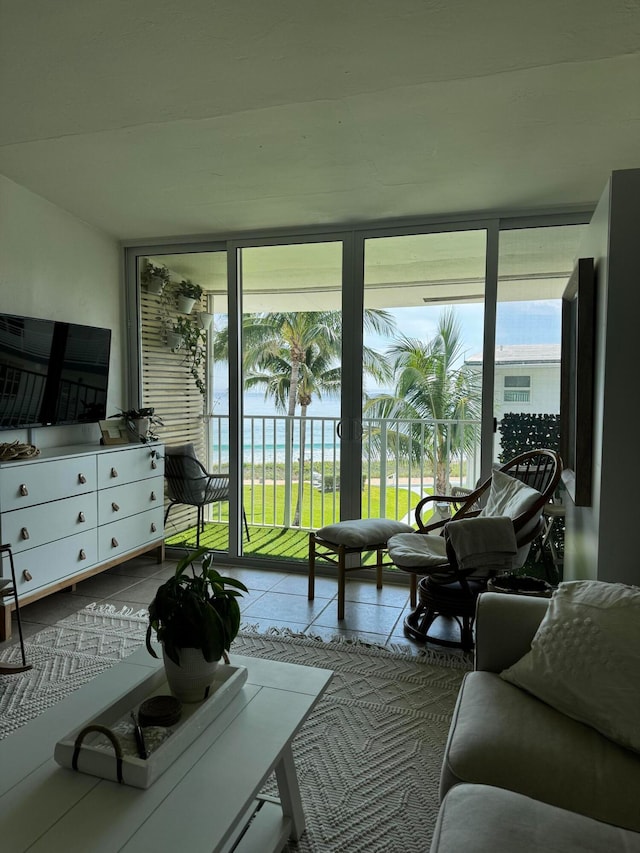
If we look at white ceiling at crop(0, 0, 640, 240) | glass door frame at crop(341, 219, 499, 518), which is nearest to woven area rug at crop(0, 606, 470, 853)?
glass door frame at crop(341, 219, 499, 518)

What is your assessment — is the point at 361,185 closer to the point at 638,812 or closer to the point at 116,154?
the point at 116,154

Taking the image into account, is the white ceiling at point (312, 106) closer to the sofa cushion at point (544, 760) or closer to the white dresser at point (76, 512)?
the white dresser at point (76, 512)

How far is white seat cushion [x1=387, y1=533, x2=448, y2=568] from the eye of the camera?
2.81 meters

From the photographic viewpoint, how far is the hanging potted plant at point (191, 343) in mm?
4816

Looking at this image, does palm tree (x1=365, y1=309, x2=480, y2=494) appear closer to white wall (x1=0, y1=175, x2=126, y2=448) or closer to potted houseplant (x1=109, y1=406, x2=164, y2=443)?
potted houseplant (x1=109, y1=406, x2=164, y2=443)

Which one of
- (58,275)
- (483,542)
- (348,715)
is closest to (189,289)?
(58,275)

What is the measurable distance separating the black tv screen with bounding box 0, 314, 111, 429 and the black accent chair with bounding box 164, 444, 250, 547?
24.8 inches

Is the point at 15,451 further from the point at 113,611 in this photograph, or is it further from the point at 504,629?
the point at 504,629

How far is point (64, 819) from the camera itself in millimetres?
1151

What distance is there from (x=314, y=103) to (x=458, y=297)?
173 centimetres

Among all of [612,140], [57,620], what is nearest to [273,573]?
[57,620]

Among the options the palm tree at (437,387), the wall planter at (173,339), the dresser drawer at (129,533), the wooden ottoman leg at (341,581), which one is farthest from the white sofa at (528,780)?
the wall planter at (173,339)

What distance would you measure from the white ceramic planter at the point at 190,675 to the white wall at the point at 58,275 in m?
2.42

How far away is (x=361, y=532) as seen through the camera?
3326 mm
